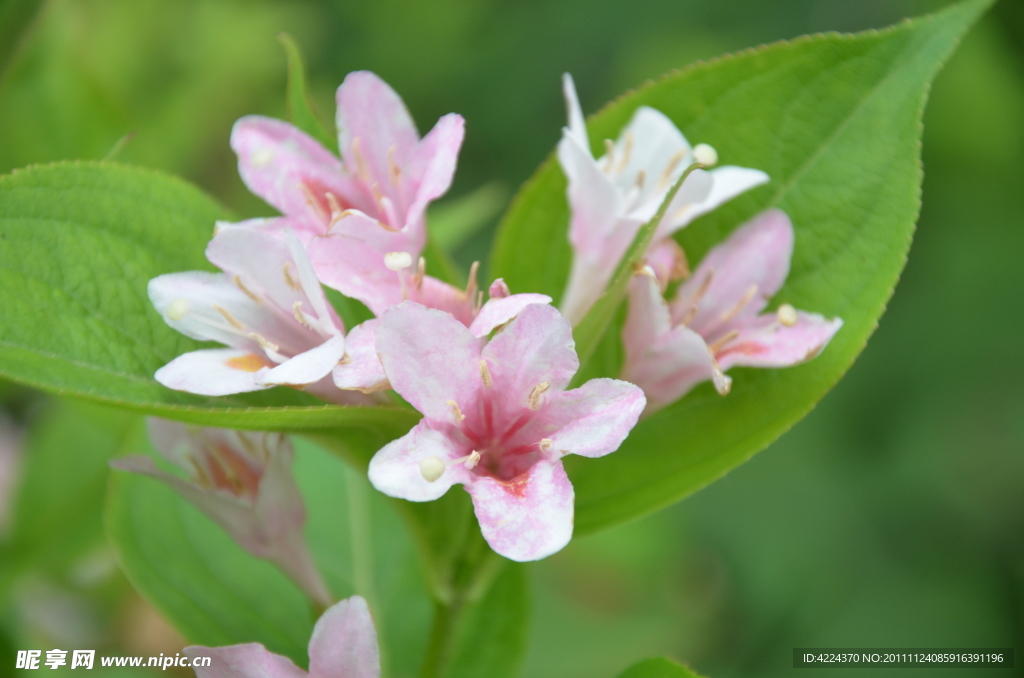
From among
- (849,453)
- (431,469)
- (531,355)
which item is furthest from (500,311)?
(849,453)

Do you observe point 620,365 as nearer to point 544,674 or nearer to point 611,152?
point 611,152

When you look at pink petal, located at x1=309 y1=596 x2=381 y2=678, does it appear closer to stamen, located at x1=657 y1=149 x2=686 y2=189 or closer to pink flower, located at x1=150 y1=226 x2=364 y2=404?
pink flower, located at x1=150 y1=226 x2=364 y2=404

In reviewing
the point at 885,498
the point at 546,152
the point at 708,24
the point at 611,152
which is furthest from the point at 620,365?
the point at 708,24

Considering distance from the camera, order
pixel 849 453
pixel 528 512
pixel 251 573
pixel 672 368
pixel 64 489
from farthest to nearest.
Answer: pixel 849 453
pixel 64 489
pixel 251 573
pixel 672 368
pixel 528 512

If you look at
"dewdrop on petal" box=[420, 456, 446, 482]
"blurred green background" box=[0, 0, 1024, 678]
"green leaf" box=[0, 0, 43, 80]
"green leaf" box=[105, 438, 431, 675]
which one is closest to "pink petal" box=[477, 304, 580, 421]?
"dewdrop on petal" box=[420, 456, 446, 482]

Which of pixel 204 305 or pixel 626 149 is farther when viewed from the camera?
pixel 626 149

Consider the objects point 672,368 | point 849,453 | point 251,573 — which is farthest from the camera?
point 849,453

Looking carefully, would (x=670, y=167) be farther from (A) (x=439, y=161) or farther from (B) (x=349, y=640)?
(B) (x=349, y=640)
